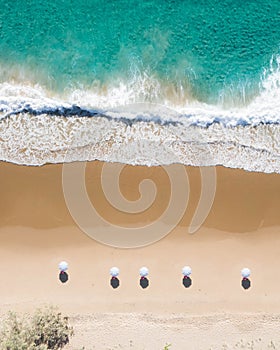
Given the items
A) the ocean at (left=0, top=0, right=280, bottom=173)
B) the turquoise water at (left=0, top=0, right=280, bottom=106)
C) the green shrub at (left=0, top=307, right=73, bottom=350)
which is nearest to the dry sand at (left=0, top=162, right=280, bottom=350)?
the green shrub at (left=0, top=307, right=73, bottom=350)

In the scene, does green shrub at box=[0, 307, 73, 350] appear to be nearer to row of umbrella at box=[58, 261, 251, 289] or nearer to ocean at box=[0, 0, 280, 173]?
row of umbrella at box=[58, 261, 251, 289]

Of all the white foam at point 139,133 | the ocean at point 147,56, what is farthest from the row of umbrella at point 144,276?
the ocean at point 147,56

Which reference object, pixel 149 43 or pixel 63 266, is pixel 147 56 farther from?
pixel 63 266

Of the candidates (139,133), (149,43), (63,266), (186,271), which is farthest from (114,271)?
(149,43)

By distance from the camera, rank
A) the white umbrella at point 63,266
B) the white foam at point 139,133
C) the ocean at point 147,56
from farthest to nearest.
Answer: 1. the ocean at point 147,56
2. the white foam at point 139,133
3. the white umbrella at point 63,266

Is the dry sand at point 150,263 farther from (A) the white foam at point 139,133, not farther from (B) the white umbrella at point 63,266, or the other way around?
(A) the white foam at point 139,133

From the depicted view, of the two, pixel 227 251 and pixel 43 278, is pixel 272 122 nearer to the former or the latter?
pixel 227 251
